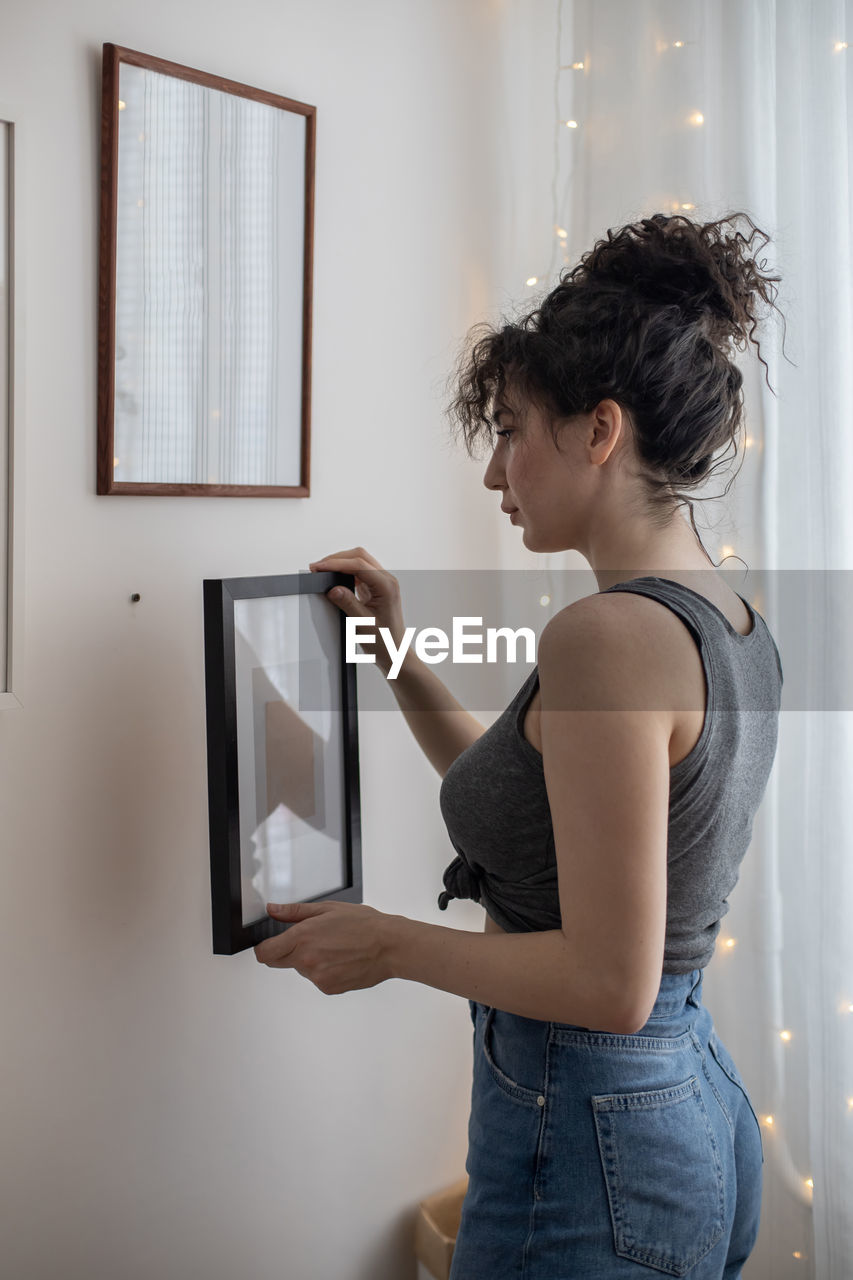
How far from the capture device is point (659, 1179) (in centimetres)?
84

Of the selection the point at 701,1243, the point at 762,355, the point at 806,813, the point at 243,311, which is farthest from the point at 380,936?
the point at 762,355

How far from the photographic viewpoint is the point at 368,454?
54.7 inches

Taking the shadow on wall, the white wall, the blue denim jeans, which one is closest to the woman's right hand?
the white wall

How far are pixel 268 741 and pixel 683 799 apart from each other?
0.47 metres

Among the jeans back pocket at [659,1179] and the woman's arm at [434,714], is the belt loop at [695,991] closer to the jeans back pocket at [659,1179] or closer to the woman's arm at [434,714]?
the jeans back pocket at [659,1179]

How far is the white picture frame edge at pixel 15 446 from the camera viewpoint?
1.00m

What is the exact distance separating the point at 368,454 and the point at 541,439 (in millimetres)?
502

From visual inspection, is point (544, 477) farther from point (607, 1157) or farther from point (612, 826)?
point (607, 1157)

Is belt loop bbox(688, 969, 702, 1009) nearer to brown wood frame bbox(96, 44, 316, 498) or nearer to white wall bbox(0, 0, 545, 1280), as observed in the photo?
white wall bbox(0, 0, 545, 1280)

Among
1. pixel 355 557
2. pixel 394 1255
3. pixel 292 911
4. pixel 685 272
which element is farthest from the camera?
pixel 394 1255

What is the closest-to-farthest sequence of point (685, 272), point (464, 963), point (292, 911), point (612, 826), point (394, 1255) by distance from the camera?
point (612, 826) → point (464, 963) → point (685, 272) → point (292, 911) → point (394, 1255)

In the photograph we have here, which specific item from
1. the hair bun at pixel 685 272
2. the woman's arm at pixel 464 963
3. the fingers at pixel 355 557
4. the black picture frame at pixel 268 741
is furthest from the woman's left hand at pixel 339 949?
the hair bun at pixel 685 272

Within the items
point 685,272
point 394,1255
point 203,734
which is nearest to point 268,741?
point 203,734

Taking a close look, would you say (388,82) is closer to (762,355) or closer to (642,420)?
(762,355)
